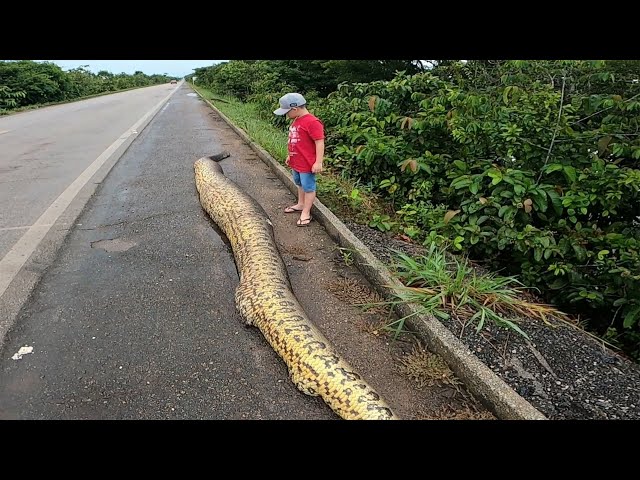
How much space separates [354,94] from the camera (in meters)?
8.91

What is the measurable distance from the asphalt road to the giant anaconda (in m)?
0.10

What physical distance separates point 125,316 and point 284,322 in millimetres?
1386

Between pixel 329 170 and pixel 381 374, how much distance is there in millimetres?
5128

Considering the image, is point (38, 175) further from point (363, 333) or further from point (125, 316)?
point (363, 333)

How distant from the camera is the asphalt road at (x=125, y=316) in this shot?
2.79m

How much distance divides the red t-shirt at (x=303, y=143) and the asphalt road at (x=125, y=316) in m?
1.29

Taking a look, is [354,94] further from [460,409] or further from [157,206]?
[460,409]

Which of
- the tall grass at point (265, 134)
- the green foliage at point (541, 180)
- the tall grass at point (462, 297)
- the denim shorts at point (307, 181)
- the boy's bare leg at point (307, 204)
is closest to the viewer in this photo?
the tall grass at point (462, 297)

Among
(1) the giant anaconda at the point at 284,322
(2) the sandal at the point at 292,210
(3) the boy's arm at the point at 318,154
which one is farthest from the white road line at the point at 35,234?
(3) the boy's arm at the point at 318,154

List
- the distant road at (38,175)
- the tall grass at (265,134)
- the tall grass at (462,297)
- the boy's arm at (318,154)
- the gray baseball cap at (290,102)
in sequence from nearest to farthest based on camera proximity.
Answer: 1. the tall grass at (462,297)
2. the distant road at (38,175)
3. the gray baseball cap at (290,102)
4. the boy's arm at (318,154)
5. the tall grass at (265,134)

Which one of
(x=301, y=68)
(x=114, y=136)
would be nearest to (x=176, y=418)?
(x=114, y=136)

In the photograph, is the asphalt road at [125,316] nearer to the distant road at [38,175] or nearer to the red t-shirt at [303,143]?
the distant road at [38,175]

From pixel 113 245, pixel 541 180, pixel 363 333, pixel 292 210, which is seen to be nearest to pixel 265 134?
pixel 292 210

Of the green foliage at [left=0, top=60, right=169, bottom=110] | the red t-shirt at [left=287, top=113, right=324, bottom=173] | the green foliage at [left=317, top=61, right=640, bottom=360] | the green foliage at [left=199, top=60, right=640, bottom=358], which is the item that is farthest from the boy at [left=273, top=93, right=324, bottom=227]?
the green foliage at [left=0, top=60, right=169, bottom=110]
